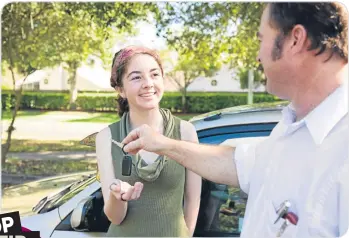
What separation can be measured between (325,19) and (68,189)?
56.0 inches

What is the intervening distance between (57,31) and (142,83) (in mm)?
732

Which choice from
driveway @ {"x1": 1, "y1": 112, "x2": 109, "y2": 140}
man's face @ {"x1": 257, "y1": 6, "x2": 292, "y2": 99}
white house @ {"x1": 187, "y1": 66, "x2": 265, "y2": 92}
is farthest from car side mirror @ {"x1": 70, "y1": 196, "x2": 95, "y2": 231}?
man's face @ {"x1": 257, "y1": 6, "x2": 292, "y2": 99}

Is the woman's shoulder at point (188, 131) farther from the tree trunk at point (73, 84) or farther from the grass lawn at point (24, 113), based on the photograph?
the grass lawn at point (24, 113)

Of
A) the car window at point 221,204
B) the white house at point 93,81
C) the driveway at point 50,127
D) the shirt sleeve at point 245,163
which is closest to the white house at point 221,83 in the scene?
the white house at point 93,81

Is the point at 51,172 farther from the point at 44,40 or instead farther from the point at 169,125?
the point at 169,125

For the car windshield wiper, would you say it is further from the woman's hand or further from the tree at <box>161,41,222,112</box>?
the tree at <box>161,41,222,112</box>

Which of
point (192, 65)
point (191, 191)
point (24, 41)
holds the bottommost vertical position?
point (191, 191)

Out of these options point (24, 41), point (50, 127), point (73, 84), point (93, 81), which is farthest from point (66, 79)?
point (24, 41)

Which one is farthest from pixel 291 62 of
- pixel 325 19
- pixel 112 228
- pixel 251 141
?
pixel 112 228

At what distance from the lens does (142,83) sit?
1875 millimetres

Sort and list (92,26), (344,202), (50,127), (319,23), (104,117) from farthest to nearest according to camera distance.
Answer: (50,127) < (92,26) < (104,117) < (319,23) < (344,202)

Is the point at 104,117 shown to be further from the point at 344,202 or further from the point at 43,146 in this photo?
the point at 344,202

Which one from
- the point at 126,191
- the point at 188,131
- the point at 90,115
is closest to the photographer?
the point at 126,191

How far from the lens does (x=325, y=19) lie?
1.37 metres
